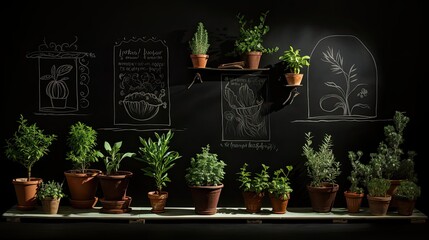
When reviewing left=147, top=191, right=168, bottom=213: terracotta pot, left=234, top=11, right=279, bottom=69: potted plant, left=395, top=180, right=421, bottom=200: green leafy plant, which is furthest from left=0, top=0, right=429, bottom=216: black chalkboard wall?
left=395, top=180, right=421, bottom=200: green leafy plant

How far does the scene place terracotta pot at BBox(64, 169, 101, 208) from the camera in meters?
5.74

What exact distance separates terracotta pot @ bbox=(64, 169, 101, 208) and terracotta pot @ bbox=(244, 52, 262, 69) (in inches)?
80.8

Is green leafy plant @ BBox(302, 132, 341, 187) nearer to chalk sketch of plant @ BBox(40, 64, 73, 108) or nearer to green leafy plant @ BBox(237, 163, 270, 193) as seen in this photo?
green leafy plant @ BBox(237, 163, 270, 193)

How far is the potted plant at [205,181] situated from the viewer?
5629 millimetres

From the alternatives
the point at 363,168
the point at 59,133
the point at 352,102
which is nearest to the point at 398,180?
the point at 363,168

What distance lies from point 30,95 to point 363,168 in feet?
12.5

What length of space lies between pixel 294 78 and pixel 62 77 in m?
2.62

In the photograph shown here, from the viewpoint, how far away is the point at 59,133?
6.09 meters

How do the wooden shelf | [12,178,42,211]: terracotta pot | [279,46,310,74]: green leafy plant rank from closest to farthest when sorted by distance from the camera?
1. the wooden shelf
2. [12,178,42,211]: terracotta pot
3. [279,46,310,74]: green leafy plant

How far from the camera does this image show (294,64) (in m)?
5.92

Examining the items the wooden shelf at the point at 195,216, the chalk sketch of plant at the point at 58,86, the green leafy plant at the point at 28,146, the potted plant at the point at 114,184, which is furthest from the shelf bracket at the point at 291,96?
the green leafy plant at the point at 28,146

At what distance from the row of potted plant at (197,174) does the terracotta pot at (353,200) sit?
11 millimetres

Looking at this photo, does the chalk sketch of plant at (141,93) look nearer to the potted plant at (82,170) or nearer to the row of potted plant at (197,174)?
the row of potted plant at (197,174)

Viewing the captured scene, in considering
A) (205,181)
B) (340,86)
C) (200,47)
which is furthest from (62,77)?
(340,86)
